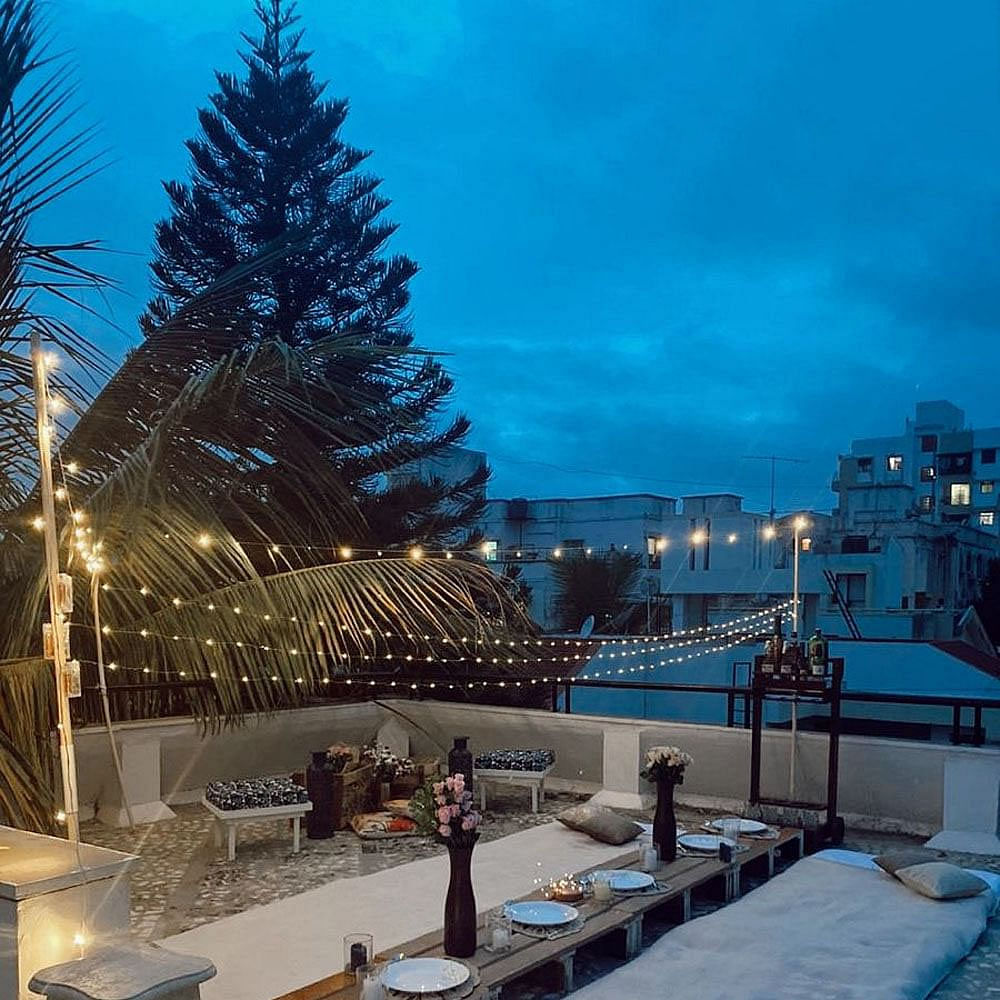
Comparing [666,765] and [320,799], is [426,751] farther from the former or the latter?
[666,765]

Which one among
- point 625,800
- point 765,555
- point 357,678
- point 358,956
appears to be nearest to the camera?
point 358,956

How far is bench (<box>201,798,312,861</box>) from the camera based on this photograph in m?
6.15

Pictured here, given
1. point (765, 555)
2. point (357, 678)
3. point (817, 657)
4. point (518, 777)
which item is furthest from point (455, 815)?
point (765, 555)

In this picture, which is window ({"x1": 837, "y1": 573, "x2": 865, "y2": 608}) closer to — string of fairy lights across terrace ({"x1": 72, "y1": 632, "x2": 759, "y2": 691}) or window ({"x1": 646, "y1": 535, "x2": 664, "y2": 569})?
window ({"x1": 646, "y1": 535, "x2": 664, "y2": 569})

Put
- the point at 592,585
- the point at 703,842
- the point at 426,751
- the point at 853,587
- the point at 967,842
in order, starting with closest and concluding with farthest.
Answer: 1. the point at 703,842
2. the point at 967,842
3. the point at 426,751
4. the point at 853,587
5. the point at 592,585

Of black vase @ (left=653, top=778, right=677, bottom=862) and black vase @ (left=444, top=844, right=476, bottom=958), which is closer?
black vase @ (left=444, top=844, right=476, bottom=958)

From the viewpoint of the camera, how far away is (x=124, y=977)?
9.14 feet

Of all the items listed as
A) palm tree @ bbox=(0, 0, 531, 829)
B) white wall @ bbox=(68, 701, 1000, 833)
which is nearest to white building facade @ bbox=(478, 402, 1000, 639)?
white wall @ bbox=(68, 701, 1000, 833)

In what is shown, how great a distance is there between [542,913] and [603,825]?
2.03 m

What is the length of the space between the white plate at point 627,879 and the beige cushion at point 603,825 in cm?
120

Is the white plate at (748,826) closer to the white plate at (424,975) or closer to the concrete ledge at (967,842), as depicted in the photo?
the concrete ledge at (967,842)

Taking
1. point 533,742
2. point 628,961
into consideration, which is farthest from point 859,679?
point 628,961

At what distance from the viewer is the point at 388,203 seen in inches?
627

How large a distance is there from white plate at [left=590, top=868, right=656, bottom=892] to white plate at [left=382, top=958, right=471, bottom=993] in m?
1.32
